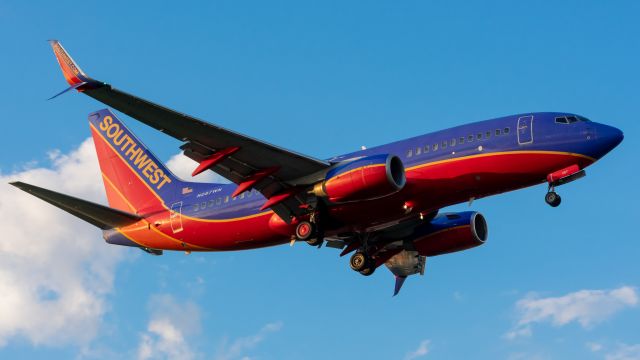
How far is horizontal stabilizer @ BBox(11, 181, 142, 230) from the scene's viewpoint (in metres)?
36.9

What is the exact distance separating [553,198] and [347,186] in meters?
7.84

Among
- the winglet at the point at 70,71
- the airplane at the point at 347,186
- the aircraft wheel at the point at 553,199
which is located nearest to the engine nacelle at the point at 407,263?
the airplane at the point at 347,186

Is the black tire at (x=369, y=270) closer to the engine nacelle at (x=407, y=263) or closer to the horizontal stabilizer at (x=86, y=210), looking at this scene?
the engine nacelle at (x=407, y=263)

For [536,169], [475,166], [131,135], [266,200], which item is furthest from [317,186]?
[131,135]

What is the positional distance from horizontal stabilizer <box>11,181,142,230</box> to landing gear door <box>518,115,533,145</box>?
1803cm

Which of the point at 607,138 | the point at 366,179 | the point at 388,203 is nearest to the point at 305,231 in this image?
the point at 388,203

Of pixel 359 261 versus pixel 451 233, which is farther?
pixel 451 233

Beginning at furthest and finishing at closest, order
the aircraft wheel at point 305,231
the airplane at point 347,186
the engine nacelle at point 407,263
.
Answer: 1. the engine nacelle at point 407,263
2. the aircraft wheel at point 305,231
3. the airplane at point 347,186

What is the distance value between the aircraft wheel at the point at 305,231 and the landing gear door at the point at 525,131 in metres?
8.92

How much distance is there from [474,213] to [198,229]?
1265cm

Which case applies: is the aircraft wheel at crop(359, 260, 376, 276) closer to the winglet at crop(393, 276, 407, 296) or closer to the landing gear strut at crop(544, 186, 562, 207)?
the winglet at crop(393, 276, 407, 296)

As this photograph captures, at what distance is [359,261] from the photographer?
41281 millimetres

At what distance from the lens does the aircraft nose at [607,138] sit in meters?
34.7

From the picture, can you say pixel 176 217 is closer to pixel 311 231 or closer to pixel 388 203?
pixel 311 231
